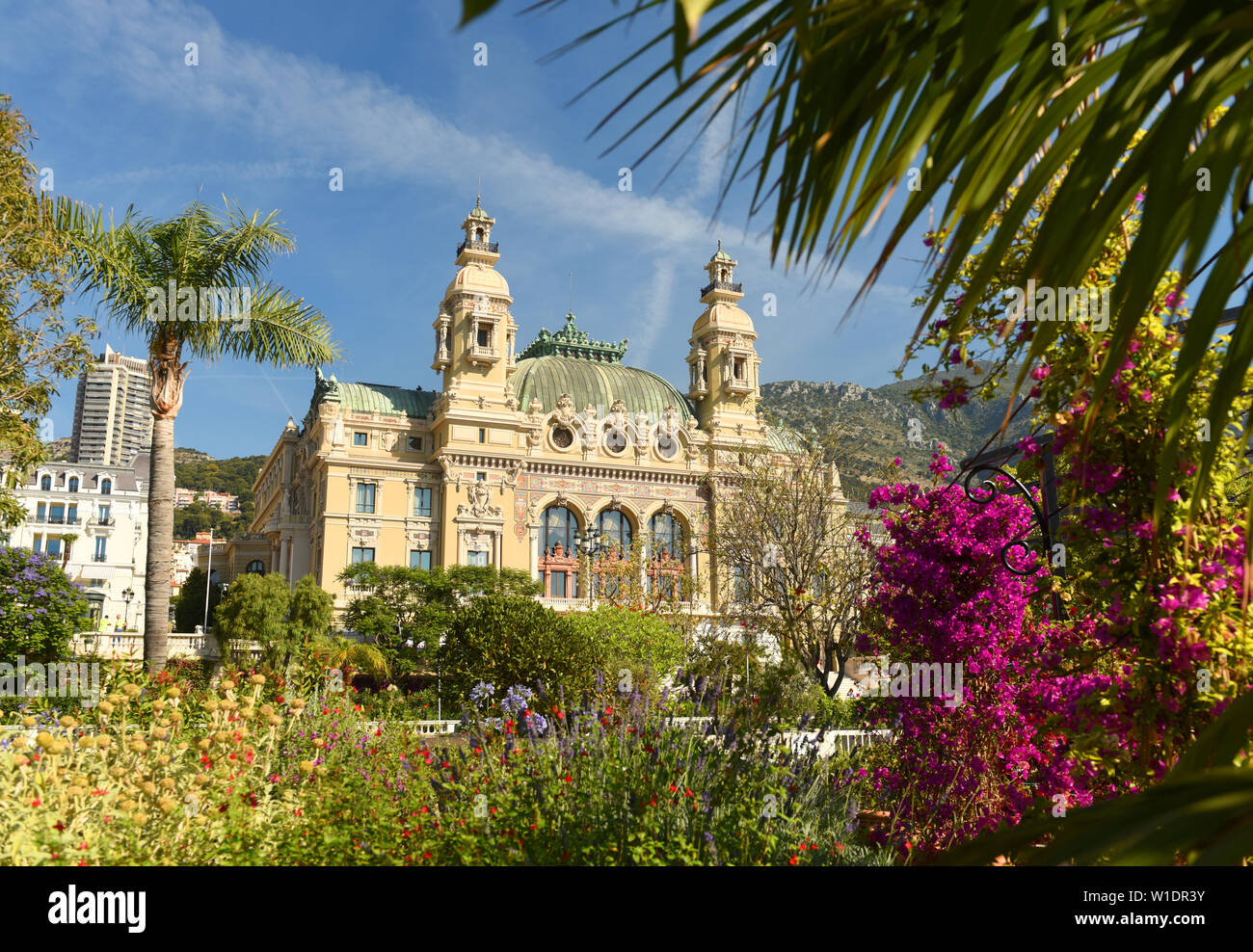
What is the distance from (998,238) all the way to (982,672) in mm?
6070

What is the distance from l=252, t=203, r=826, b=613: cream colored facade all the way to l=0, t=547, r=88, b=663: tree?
1240 inches

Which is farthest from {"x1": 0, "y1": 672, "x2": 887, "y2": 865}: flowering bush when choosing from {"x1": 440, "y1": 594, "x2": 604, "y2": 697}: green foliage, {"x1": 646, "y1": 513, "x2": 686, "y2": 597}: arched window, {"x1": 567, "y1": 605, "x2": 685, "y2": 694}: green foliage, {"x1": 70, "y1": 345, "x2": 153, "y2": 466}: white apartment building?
{"x1": 70, "y1": 345, "x2": 153, "y2": 466}: white apartment building

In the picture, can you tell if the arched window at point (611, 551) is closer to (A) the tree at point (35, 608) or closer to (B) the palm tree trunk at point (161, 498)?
(A) the tree at point (35, 608)

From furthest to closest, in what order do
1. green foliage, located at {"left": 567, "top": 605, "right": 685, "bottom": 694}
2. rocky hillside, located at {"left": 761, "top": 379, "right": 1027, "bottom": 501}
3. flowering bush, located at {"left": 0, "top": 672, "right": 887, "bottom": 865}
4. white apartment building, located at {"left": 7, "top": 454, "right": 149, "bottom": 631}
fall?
rocky hillside, located at {"left": 761, "top": 379, "right": 1027, "bottom": 501} < white apartment building, located at {"left": 7, "top": 454, "right": 149, "bottom": 631} < green foliage, located at {"left": 567, "top": 605, "right": 685, "bottom": 694} < flowering bush, located at {"left": 0, "top": 672, "right": 887, "bottom": 865}

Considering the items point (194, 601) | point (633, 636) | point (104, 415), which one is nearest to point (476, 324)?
point (194, 601)

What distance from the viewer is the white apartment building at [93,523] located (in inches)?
2591

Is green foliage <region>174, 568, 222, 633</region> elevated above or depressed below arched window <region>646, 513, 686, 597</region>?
below

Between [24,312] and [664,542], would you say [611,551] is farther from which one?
[24,312]

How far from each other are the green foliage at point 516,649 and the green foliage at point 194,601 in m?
46.9

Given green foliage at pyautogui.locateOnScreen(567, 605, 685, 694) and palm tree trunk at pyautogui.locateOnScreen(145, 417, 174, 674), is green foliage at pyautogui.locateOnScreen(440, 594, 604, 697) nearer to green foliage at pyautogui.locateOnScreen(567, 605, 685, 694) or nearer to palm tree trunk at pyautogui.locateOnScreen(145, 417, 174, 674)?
green foliage at pyautogui.locateOnScreen(567, 605, 685, 694)

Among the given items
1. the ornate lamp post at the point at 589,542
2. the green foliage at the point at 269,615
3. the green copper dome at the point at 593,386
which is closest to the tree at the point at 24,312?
the green foliage at the point at 269,615

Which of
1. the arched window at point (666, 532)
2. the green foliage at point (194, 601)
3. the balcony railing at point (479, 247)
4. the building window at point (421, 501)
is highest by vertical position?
the balcony railing at point (479, 247)

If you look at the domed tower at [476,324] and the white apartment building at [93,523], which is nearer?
Result: the domed tower at [476,324]

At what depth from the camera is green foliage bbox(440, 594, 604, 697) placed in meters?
19.6
